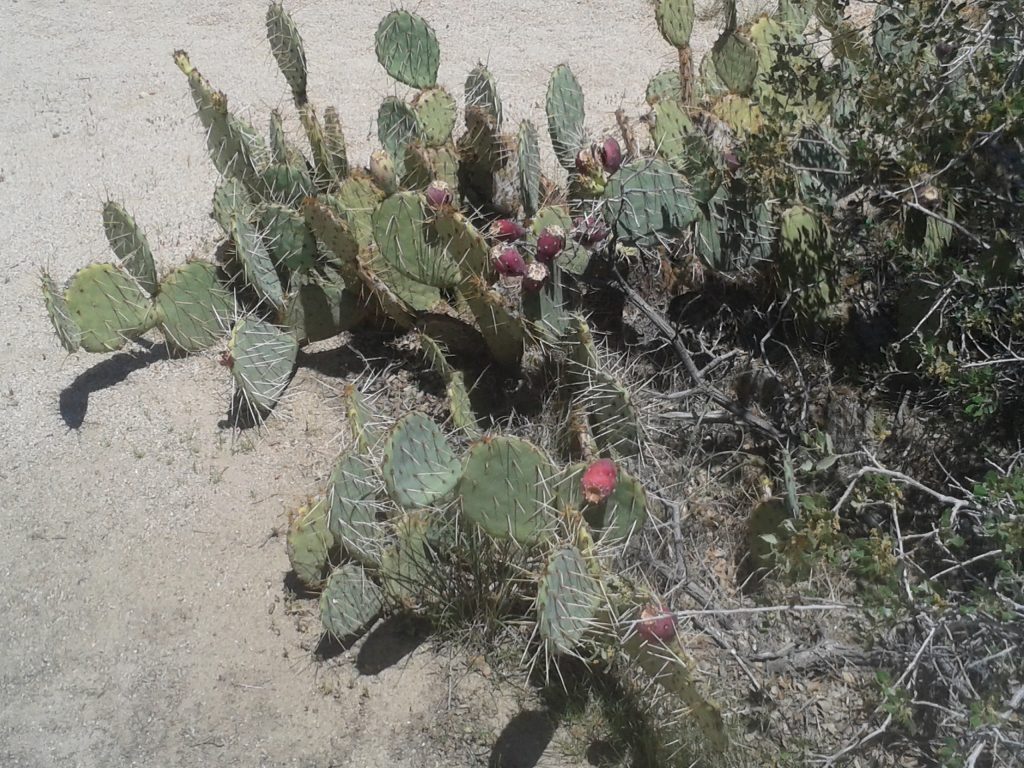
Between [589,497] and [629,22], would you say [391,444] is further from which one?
[629,22]

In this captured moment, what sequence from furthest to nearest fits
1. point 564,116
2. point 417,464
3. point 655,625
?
point 564,116 → point 417,464 → point 655,625

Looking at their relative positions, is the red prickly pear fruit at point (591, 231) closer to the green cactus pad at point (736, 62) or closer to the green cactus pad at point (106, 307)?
the green cactus pad at point (736, 62)

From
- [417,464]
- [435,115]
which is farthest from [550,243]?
[435,115]

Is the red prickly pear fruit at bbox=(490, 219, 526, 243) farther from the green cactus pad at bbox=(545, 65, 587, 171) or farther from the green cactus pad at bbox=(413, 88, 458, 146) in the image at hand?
the green cactus pad at bbox=(413, 88, 458, 146)

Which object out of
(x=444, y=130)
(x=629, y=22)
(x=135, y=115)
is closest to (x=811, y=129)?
(x=444, y=130)

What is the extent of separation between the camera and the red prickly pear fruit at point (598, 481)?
2.77m

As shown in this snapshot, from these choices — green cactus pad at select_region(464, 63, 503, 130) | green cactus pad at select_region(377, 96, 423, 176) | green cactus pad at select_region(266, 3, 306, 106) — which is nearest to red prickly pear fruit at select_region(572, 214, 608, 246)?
green cactus pad at select_region(464, 63, 503, 130)

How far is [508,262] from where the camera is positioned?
341cm

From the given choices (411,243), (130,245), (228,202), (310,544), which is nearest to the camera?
(310,544)

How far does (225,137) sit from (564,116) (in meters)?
1.53

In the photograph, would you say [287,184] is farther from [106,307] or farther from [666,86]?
[666,86]

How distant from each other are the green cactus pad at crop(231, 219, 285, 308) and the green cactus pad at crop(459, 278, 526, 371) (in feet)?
2.77

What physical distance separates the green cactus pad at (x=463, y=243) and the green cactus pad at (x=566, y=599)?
1.32 meters

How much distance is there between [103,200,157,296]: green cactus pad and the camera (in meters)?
3.85
